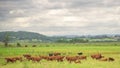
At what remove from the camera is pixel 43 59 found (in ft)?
108

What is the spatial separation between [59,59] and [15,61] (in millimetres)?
4892

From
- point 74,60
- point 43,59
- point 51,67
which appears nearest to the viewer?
point 51,67

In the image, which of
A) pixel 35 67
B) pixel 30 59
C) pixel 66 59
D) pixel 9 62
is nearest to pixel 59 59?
pixel 66 59

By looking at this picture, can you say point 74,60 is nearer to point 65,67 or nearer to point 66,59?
point 66,59

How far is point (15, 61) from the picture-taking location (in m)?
31.7

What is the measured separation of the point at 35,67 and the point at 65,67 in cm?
254

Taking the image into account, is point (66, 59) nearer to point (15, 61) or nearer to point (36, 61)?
point (36, 61)

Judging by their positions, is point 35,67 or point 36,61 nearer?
point 35,67

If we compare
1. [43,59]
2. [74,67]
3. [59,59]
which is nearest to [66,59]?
[59,59]

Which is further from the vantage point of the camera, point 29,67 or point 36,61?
point 36,61

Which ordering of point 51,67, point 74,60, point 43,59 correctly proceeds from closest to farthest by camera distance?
point 51,67
point 74,60
point 43,59

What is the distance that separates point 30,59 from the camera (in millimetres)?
32250

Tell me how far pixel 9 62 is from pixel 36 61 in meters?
3.23

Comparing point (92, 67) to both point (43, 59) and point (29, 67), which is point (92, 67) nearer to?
point (29, 67)
